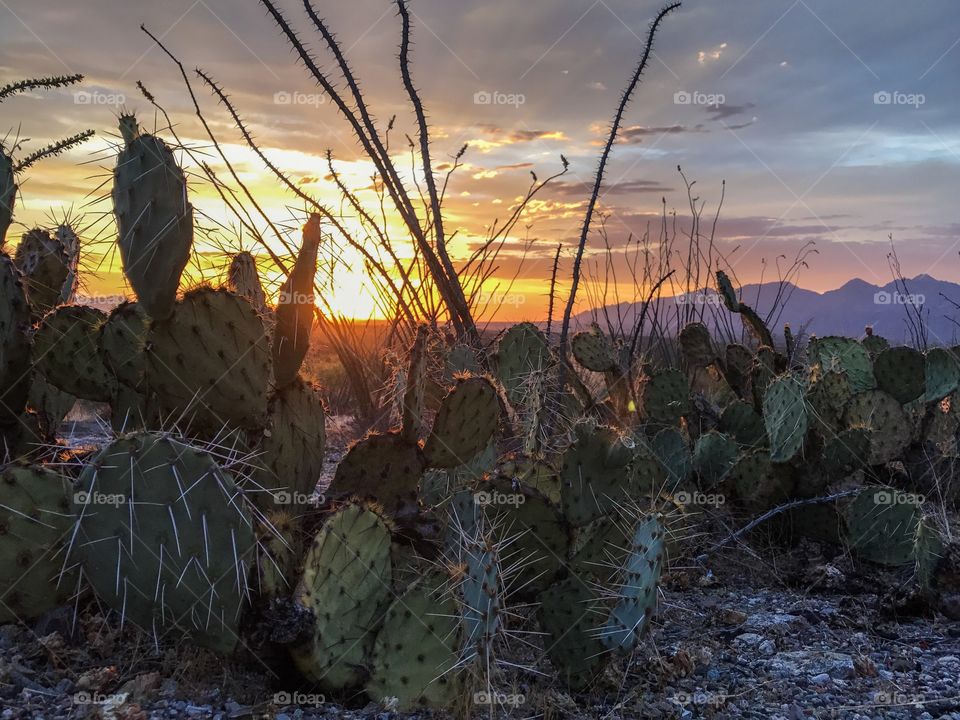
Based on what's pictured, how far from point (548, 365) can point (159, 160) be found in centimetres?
234

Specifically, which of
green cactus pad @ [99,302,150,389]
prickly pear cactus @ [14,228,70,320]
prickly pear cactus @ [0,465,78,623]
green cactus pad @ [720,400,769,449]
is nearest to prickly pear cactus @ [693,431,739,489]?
green cactus pad @ [720,400,769,449]

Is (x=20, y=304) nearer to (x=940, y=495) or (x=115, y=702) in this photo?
(x=115, y=702)

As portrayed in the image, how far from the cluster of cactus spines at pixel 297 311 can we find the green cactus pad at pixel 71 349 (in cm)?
73

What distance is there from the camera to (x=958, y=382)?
4.19 m

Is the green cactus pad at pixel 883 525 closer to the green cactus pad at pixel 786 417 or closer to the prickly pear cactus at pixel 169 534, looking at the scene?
the green cactus pad at pixel 786 417

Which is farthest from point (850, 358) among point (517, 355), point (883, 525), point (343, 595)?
point (343, 595)

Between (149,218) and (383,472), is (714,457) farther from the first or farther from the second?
(149,218)

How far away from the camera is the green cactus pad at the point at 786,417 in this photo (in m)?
3.63

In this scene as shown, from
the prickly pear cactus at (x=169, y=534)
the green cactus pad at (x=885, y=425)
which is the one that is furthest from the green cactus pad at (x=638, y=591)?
the green cactus pad at (x=885, y=425)

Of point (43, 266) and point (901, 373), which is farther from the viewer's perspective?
point (901, 373)

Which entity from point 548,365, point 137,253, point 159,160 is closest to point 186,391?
point 137,253

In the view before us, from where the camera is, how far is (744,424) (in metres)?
4.45

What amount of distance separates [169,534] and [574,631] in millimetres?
1263

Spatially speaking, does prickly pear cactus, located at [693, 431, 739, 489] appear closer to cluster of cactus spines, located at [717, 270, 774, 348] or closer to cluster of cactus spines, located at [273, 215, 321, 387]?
cluster of cactus spines, located at [717, 270, 774, 348]
